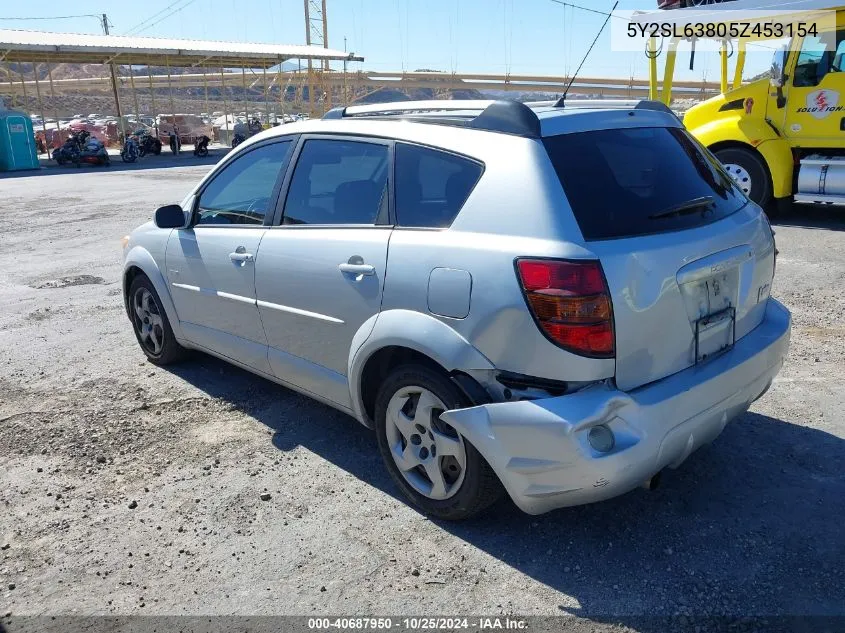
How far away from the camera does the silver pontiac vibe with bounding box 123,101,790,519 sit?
2.73m

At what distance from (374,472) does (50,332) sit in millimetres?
3995

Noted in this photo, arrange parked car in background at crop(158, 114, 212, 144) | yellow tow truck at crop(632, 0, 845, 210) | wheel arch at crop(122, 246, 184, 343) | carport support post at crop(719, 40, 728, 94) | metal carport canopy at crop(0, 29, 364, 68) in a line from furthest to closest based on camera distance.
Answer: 1. parked car in background at crop(158, 114, 212, 144)
2. metal carport canopy at crop(0, 29, 364, 68)
3. carport support post at crop(719, 40, 728, 94)
4. yellow tow truck at crop(632, 0, 845, 210)
5. wheel arch at crop(122, 246, 184, 343)

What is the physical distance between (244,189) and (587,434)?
2.76m

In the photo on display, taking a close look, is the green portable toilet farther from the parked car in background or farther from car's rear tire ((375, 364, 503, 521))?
car's rear tire ((375, 364, 503, 521))

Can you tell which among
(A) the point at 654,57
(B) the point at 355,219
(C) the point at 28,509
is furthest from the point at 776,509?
(A) the point at 654,57

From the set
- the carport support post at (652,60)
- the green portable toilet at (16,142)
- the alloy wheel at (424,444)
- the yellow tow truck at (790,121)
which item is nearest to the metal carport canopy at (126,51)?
the green portable toilet at (16,142)

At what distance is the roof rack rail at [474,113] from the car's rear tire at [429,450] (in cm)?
110

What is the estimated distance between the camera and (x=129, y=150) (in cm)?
2825

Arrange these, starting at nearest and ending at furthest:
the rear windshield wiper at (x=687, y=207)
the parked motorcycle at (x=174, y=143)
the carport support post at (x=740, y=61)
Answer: the rear windshield wiper at (x=687, y=207)
the carport support post at (x=740, y=61)
the parked motorcycle at (x=174, y=143)

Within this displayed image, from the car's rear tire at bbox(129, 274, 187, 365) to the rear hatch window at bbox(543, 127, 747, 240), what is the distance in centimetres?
329

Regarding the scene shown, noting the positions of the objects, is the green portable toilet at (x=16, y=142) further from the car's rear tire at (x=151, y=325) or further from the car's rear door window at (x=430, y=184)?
the car's rear door window at (x=430, y=184)

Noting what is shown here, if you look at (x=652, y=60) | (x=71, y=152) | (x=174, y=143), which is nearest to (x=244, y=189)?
(x=652, y=60)

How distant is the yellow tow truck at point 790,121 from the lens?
31.8ft

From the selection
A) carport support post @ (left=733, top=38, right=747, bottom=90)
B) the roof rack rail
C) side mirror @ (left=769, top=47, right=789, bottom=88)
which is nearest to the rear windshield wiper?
the roof rack rail
